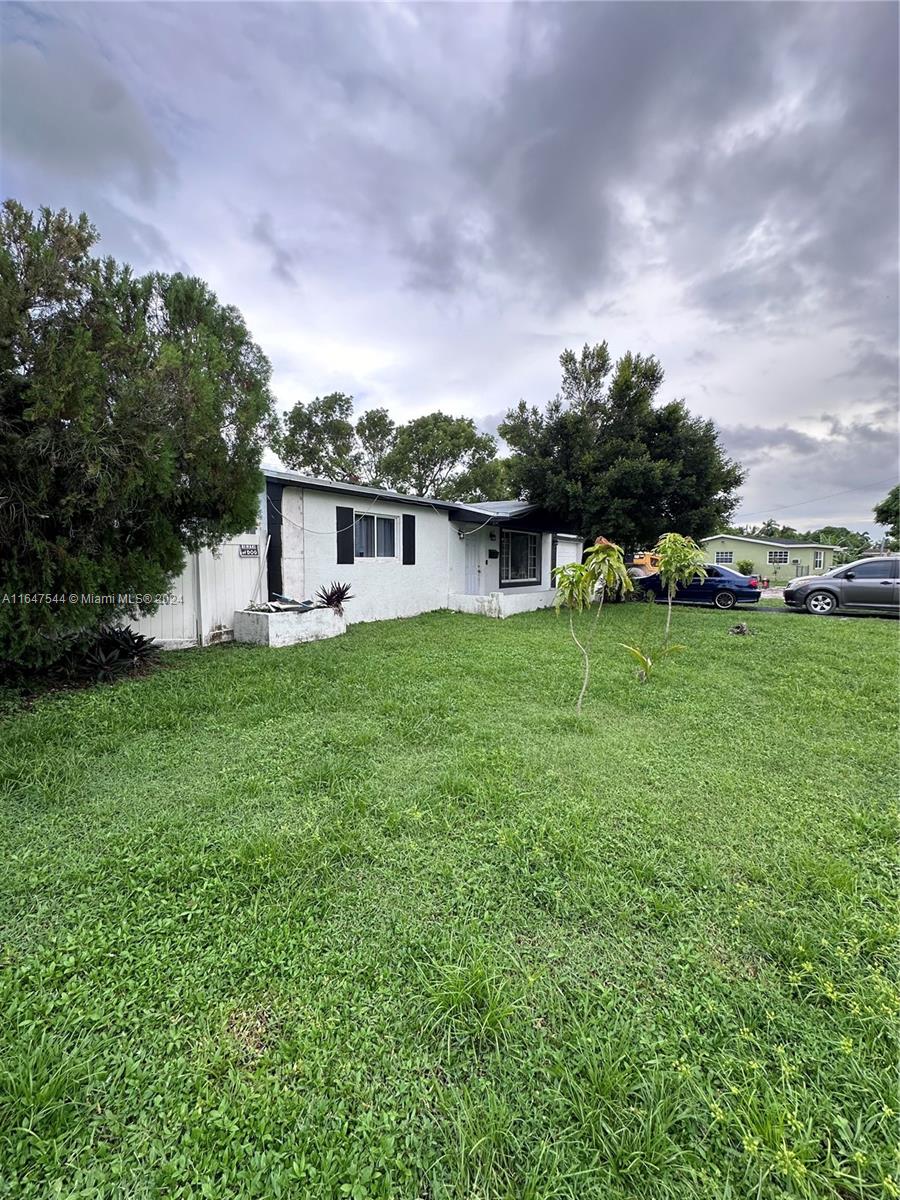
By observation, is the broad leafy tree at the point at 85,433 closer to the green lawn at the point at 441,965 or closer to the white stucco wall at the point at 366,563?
the green lawn at the point at 441,965

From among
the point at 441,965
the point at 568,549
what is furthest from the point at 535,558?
the point at 441,965

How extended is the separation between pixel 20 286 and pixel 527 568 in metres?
12.2

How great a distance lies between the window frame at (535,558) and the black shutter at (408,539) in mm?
3487

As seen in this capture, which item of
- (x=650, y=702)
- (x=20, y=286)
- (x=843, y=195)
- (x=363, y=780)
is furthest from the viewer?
(x=843, y=195)

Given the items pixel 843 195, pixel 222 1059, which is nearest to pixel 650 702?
pixel 222 1059

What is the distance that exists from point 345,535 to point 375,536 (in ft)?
2.91

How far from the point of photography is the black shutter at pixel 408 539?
10.1 metres

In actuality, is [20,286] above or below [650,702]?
above

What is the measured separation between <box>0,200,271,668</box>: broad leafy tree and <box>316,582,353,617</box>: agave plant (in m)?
2.79

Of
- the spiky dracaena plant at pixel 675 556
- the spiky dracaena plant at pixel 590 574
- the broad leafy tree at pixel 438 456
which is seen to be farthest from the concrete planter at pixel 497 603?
the broad leafy tree at pixel 438 456

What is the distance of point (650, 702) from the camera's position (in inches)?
192

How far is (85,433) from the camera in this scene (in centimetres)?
392

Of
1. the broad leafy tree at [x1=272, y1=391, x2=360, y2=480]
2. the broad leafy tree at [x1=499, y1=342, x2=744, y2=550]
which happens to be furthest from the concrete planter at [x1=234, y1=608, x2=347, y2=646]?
the broad leafy tree at [x1=272, y1=391, x2=360, y2=480]

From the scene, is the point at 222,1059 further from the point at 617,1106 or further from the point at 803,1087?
the point at 803,1087
